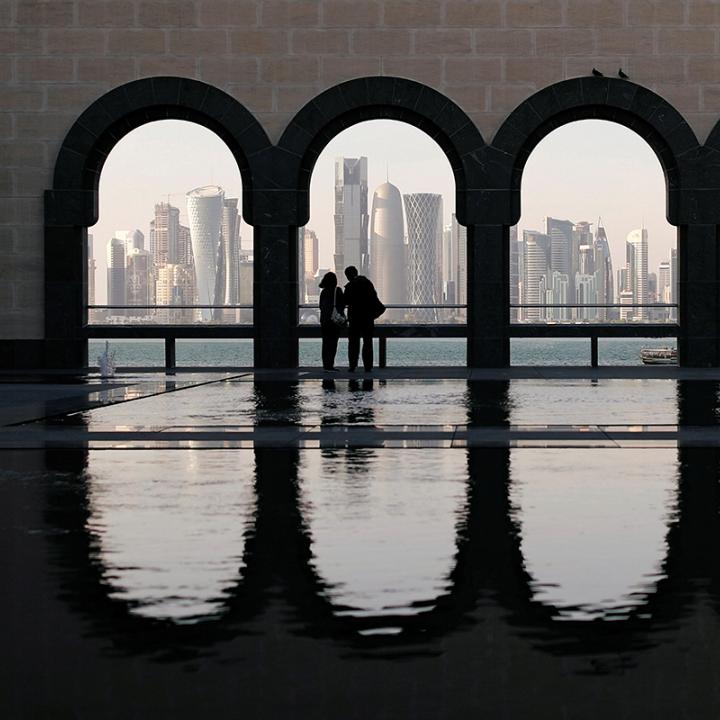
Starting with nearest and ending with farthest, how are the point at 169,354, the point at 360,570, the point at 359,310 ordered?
the point at 360,570
the point at 359,310
the point at 169,354

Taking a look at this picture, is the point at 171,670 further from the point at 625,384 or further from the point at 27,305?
the point at 27,305

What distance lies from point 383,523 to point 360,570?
1.87 m

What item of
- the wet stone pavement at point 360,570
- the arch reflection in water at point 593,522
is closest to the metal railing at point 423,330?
the wet stone pavement at point 360,570

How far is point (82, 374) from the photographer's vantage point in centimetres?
3184

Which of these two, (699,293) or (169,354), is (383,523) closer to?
(699,293)

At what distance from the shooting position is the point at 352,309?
102ft

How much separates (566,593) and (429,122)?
25433 mm

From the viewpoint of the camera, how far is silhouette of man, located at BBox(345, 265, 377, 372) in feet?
101

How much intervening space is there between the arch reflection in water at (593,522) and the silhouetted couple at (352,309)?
1575 centimetres

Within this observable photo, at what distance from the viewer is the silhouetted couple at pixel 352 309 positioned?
30.8 m

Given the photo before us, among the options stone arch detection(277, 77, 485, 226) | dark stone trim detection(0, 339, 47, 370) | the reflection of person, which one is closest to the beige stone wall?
dark stone trim detection(0, 339, 47, 370)

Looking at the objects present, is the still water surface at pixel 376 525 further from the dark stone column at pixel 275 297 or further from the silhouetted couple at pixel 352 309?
the dark stone column at pixel 275 297

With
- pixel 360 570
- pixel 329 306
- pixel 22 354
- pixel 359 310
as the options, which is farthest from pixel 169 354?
pixel 360 570

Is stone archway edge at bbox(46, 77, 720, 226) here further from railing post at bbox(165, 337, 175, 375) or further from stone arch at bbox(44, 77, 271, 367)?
railing post at bbox(165, 337, 175, 375)
